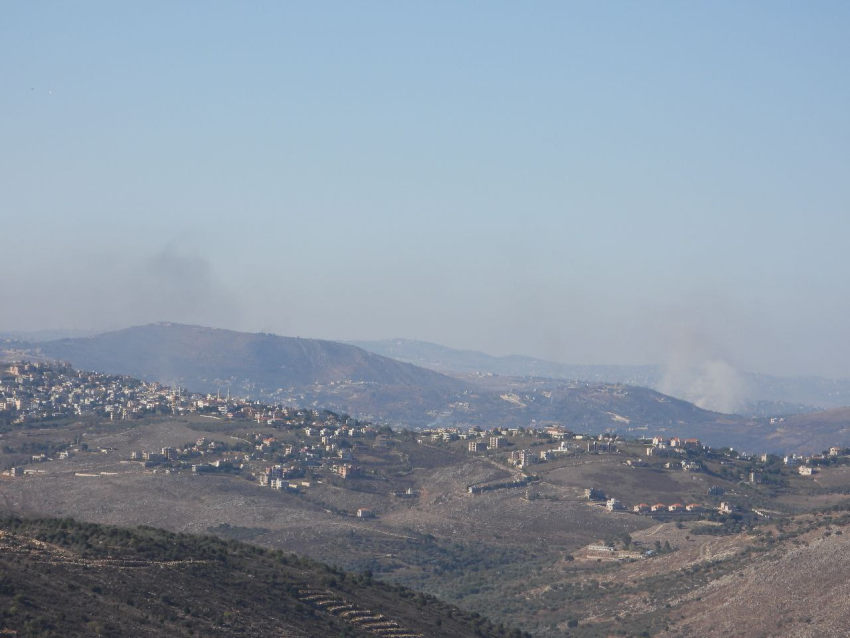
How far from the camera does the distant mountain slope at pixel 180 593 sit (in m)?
39.2

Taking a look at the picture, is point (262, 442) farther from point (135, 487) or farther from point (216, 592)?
point (216, 592)

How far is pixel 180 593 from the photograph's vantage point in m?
45.5

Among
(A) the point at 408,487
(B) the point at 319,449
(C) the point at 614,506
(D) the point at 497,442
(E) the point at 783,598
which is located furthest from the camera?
(D) the point at 497,442

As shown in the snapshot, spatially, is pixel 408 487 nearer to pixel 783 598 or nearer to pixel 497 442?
pixel 497 442

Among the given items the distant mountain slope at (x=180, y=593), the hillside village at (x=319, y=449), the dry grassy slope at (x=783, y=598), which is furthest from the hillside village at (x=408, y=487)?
the distant mountain slope at (x=180, y=593)

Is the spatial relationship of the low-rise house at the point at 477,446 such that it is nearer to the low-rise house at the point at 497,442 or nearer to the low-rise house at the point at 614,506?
the low-rise house at the point at 497,442

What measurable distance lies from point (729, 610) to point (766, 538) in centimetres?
1620

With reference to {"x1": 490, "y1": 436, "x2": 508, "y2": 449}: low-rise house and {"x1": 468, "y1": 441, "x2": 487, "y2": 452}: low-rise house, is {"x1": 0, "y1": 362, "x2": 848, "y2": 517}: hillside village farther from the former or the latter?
{"x1": 468, "y1": 441, "x2": 487, "y2": 452}: low-rise house

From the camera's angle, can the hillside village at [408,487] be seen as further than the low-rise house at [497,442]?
No

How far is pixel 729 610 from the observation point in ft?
220

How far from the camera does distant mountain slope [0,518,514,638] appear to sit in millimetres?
39250

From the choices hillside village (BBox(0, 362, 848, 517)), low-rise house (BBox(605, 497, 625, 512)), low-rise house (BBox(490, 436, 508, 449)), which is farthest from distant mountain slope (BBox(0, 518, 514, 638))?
low-rise house (BBox(490, 436, 508, 449))

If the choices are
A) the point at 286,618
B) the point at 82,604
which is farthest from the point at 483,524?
the point at 82,604

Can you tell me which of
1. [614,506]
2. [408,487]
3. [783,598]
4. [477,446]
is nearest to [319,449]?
[408,487]
